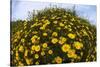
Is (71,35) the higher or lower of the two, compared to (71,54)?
higher

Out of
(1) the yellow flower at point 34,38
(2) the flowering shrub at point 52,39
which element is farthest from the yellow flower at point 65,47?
(1) the yellow flower at point 34,38

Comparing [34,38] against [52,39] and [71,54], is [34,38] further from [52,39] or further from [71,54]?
[71,54]

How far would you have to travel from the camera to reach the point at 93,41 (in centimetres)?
184

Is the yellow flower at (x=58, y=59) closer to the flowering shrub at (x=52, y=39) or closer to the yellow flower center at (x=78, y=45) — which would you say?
the flowering shrub at (x=52, y=39)

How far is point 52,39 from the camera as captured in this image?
1.72 meters

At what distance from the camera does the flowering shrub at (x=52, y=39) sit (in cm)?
167

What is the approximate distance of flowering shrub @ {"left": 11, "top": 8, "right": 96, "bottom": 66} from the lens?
167 centimetres

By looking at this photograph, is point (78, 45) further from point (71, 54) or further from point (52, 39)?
point (52, 39)

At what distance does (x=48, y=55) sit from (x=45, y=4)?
0.40m

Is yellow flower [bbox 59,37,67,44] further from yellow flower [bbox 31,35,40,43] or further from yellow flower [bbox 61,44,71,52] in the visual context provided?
yellow flower [bbox 31,35,40,43]

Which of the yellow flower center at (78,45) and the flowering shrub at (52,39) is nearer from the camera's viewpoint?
the flowering shrub at (52,39)

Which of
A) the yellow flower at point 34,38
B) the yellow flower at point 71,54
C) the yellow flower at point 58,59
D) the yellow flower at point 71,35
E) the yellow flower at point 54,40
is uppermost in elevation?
the yellow flower at point 71,35

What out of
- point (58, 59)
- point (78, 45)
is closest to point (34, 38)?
point (58, 59)

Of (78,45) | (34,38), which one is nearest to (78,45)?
(78,45)
